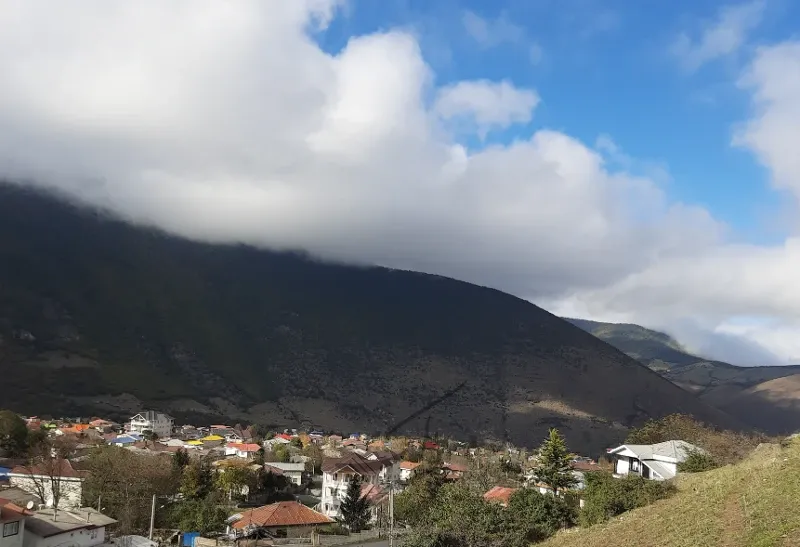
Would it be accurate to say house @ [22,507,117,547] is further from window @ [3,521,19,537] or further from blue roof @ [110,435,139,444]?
blue roof @ [110,435,139,444]

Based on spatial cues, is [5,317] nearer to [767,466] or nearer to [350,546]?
[350,546]

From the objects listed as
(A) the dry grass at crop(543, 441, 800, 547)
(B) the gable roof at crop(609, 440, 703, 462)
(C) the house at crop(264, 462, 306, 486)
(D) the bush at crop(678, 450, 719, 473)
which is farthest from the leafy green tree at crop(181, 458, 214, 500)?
(D) the bush at crop(678, 450, 719, 473)

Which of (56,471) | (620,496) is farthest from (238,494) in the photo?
(620,496)

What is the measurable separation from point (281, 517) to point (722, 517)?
33064 millimetres

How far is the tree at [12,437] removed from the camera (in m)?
66.4

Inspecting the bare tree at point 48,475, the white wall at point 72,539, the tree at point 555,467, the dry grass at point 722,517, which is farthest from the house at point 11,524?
the tree at point 555,467

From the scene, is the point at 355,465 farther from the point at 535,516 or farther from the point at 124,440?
the point at 124,440

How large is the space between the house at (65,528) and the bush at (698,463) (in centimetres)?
3858

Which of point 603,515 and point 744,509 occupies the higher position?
point 744,509

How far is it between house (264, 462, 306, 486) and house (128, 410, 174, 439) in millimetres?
43817

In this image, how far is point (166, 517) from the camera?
48875 mm

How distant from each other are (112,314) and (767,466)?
189721 mm

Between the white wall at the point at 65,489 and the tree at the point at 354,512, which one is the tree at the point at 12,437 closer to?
the white wall at the point at 65,489

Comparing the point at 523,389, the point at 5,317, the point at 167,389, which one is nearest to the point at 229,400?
the point at 167,389
